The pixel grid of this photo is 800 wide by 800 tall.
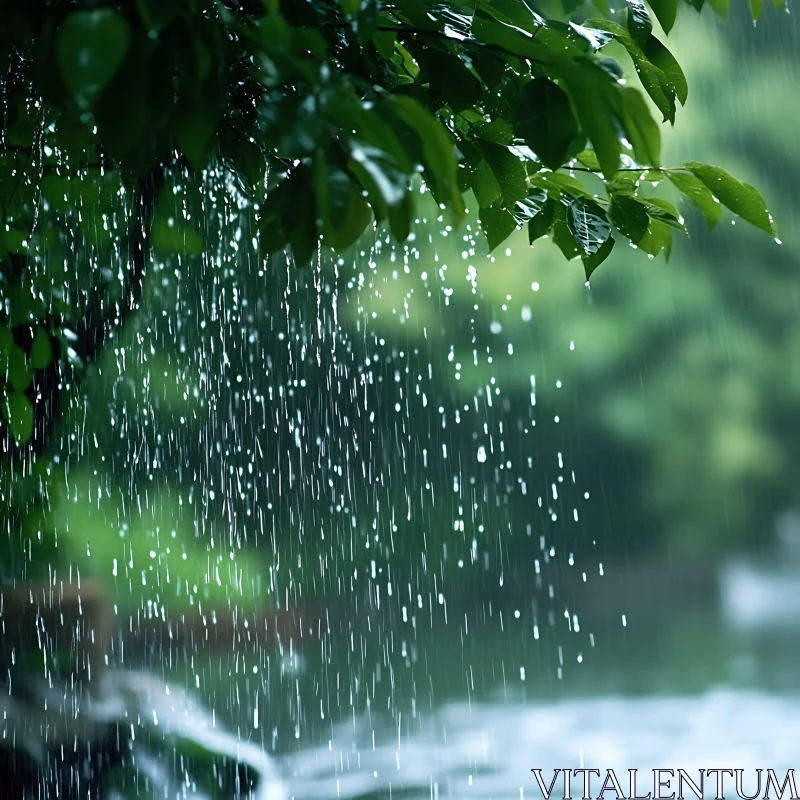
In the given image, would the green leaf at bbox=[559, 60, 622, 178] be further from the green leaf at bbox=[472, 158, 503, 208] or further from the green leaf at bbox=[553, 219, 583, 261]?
the green leaf at bbox=[553, 219, 583, 261]

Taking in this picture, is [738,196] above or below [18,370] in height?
Result: below

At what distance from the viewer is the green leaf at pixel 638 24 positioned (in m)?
0.61

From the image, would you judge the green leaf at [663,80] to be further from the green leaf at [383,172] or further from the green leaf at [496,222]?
the green leaf at [383,172]

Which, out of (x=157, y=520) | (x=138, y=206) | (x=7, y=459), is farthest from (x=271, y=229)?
(x=157, y=520)

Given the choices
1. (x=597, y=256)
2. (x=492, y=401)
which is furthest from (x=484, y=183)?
(x=492, y=401)

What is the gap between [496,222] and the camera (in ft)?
2.40

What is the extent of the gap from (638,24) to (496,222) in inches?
6.7

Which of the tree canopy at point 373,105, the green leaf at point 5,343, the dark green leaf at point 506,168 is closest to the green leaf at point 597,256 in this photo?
the tree canopy at point 373,105

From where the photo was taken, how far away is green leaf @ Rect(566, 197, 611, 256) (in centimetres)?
76

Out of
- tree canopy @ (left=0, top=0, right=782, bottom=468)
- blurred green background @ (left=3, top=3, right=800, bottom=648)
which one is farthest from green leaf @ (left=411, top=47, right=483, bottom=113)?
blurred green background @ (left=3, top=3, right=800, bottom=648)

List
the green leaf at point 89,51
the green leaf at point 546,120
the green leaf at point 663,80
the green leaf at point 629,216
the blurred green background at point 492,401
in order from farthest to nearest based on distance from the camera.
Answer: the blurred green background at point 492,401 → the green leaf at point 629,216 → the green leaf at point 663,80 → the green leaf at point 546,120 → the green leaf at point 89,51

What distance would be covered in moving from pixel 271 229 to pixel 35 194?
92 cm

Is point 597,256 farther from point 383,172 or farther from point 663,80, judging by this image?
point 383,172

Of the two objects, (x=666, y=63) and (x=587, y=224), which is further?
(x=587, y=224)
